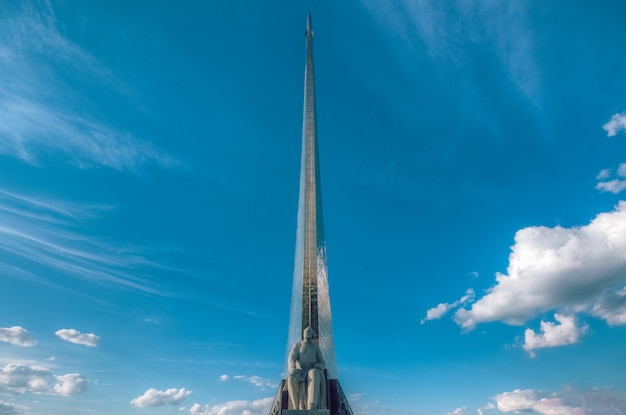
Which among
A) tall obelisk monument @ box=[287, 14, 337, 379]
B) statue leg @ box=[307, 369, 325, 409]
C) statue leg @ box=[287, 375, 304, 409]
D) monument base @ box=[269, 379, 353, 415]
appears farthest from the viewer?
tall obelisk monument @ box=[287, 14, 337, 379]

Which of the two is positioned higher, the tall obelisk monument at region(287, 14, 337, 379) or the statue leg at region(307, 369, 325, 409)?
the tall obelisk monument at region(287, 14, 337, 379)

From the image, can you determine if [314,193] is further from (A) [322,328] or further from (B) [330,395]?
(B) [330,395]

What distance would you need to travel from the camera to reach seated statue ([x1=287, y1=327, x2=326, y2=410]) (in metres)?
18.5

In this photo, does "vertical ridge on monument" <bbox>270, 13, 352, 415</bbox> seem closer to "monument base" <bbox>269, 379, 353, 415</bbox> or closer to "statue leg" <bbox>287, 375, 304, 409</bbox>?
"monument base" <bbox>269, 379, 353, 415</bbox>

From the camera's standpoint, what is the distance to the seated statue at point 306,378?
18.5 m

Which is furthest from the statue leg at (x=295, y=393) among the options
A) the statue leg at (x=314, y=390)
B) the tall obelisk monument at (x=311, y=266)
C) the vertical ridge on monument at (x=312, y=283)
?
the tall obelisk monument at (x=311, y=266)

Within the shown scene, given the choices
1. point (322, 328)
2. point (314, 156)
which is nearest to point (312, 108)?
point (314, 156)

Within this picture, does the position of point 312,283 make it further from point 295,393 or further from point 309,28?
point 309,28

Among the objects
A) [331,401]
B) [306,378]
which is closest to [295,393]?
[306,378]

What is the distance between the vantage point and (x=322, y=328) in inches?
1057

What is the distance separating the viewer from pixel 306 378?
19.1 metres

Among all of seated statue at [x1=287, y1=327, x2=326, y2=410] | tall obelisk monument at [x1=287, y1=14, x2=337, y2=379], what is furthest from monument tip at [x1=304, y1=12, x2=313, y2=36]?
seated statue at [x1=287, y1=327, x2=326, y2=410]

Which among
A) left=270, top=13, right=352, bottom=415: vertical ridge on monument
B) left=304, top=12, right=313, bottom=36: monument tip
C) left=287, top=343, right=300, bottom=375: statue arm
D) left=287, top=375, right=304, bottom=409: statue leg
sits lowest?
left=287, top=375, right=304, bottom=409: statue leg

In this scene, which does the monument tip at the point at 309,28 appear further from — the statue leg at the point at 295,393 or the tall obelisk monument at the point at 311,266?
the statue leg at the point at 295,393
